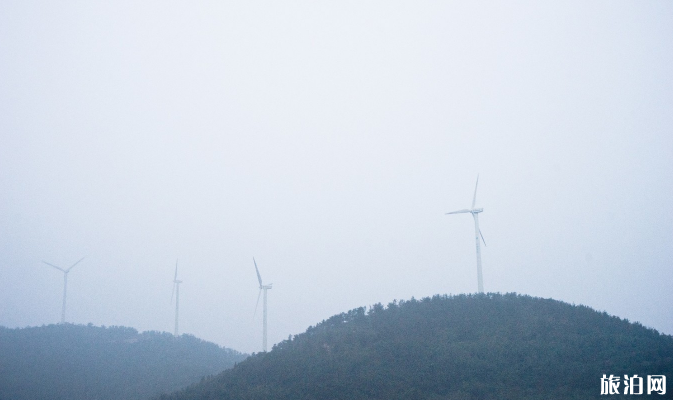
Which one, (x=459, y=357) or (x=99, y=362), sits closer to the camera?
(x=459, y=357)

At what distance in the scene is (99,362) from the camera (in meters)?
69.5

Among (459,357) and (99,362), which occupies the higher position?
(459,357)

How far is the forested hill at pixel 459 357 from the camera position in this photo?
3102 centimetres

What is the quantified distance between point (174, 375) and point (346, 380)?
39.2 metres

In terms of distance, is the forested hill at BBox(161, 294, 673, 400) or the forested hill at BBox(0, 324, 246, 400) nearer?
the forested hill at BBox(161, 294, 673, 400)

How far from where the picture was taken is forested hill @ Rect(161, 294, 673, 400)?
31016 millimetres

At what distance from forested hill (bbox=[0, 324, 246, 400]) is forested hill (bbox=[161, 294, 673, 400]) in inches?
879

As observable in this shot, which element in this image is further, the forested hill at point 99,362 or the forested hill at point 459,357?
the forested hill at point 99,362

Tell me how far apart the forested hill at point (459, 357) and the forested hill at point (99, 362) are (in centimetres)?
2232

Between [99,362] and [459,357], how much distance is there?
56.2 metres

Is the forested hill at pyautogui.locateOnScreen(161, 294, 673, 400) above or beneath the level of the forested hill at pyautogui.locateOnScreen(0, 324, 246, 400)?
above

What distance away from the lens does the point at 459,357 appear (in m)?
35.4

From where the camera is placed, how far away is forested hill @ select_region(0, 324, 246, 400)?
2191 inches

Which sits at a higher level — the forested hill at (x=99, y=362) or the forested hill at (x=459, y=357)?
the forested hill at (x=459, y=357)
